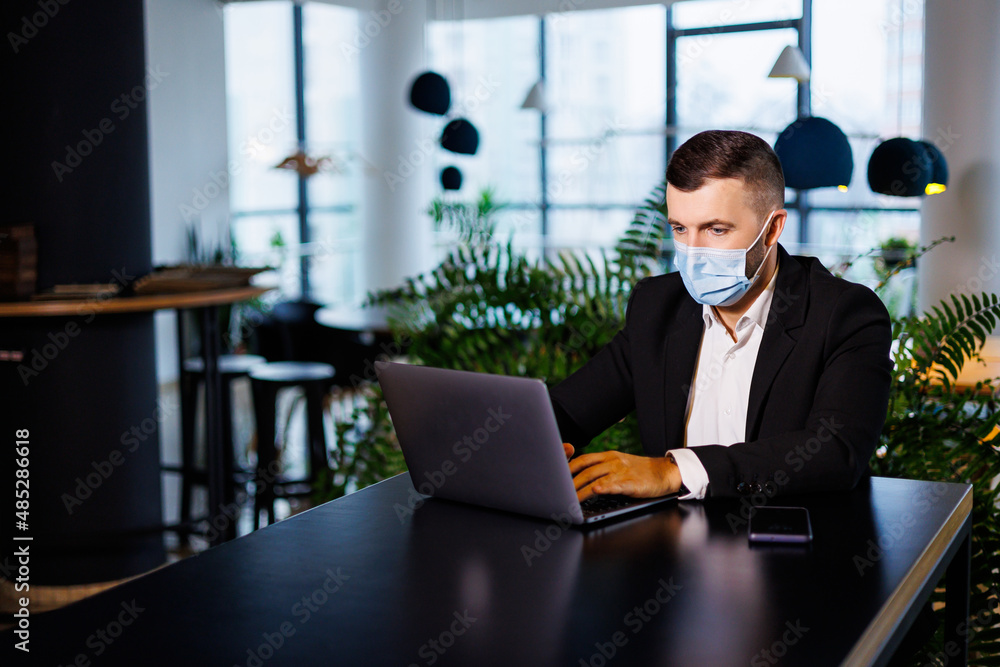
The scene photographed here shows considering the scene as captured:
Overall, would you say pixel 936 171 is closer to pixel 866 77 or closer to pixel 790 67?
pixel 790 67

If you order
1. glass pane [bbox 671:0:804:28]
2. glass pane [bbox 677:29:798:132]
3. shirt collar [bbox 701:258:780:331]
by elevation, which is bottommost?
shirt collar [bbox 701:258:780:331]

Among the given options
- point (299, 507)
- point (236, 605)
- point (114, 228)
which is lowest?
point (299, 507)

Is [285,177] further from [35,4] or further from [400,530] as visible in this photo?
[400,530]

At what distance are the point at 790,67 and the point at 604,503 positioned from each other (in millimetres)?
5749

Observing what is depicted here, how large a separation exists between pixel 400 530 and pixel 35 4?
300 cm

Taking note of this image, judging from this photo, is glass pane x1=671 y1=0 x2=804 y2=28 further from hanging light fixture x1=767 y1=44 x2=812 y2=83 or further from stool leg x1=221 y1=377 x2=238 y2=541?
stool leg x1=221 y1=377 x2=238 y2=541

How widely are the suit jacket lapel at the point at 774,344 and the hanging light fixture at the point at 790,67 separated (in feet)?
16.6

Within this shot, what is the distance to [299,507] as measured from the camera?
17.4ft

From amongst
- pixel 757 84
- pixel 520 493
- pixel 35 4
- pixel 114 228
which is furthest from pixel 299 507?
pixel 757 84

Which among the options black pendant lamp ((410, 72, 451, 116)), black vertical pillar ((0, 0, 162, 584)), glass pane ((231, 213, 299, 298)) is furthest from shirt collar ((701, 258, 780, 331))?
glass pane ((231, 213, 299, 298))

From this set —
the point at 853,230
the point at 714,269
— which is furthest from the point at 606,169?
the point at 714,269

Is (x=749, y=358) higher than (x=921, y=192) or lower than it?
lower

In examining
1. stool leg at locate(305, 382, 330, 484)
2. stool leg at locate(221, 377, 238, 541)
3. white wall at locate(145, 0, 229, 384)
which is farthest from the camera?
white wall at locate(145, 0, 229, 384)

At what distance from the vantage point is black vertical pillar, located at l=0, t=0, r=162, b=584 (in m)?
3.81
